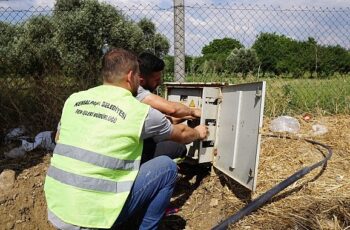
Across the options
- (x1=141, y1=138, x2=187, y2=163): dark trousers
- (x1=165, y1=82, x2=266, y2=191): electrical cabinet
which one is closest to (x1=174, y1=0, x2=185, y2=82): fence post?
(x1=165, y1=82, x2=266, y2=191): electrical cabinet

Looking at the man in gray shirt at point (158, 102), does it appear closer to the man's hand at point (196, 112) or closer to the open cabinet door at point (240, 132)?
the man's hand at point (196, 112)

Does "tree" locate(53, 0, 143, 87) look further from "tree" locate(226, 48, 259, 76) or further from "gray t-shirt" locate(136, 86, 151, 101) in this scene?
"gray t-shirt" locate(136, 86, 151, 101)

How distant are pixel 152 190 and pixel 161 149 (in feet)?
2.53

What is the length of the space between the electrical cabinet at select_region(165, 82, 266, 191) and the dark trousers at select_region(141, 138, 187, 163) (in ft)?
0.72

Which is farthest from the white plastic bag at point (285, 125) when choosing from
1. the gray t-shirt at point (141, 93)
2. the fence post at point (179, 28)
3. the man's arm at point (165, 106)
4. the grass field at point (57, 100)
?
the gray t-shirt at point (141, 93)

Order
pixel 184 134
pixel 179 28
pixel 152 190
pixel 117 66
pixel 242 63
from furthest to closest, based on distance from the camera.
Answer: pixel 242 63 < pixel 179 28 < pixel 184 134 < pixel 152 190 < pixel 117 66

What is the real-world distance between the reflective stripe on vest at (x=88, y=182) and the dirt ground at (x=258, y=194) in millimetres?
1190

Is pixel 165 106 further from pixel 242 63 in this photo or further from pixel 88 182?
pixel 242 63

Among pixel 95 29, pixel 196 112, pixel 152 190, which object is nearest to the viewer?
pixel 152 190

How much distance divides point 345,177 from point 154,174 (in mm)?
2158

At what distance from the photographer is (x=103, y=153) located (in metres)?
2.38

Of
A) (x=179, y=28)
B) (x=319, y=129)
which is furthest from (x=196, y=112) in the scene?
(x=319, y=129)

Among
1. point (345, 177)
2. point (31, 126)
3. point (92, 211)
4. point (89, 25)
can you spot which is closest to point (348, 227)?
point (345, 177)

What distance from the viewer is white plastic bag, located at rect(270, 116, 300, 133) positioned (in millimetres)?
5309
